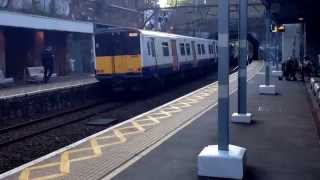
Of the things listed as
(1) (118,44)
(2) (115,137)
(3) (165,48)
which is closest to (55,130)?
(2) (115,137)

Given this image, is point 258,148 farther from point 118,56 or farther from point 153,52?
point 153,52

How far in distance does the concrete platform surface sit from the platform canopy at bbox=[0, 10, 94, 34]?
534 inches

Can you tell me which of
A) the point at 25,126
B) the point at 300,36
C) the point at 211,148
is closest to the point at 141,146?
the point at 211,148

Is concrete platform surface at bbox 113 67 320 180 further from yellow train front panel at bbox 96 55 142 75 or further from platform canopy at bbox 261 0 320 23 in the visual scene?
platform canopy at bbox 261 0 320 23

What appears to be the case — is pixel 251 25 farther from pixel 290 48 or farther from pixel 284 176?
pixel 284 176

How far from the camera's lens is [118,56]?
2064cm

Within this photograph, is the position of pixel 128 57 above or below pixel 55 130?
above

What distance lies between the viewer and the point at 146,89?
71.9ft

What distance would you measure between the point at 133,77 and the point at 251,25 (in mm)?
29137

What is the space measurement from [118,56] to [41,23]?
888cm

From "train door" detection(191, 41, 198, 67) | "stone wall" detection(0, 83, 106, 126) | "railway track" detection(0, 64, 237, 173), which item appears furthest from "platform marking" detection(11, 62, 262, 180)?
"train door" detection(191, 41, 198, 67)

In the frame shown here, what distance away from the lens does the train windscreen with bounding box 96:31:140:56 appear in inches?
803

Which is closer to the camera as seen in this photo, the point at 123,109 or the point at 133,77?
the point at 123,109

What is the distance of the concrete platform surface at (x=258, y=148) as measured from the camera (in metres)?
7.73
